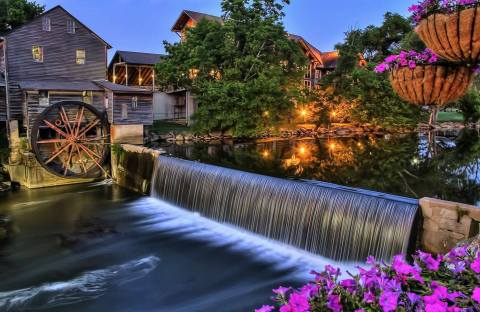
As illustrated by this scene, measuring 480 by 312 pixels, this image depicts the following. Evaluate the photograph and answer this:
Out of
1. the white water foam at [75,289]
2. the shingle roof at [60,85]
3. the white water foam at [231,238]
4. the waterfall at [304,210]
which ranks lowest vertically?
the white water foam at [75,289]

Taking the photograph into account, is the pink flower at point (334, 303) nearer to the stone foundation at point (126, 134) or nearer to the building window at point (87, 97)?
the stone foundation at point (126, 134)

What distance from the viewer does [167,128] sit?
95.2 ft

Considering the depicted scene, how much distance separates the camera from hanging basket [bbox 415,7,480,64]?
2.10 metres

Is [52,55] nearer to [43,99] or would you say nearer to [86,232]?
[43,99]

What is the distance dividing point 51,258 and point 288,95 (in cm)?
2148

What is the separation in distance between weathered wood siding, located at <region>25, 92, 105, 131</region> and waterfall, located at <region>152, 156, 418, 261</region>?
8346 millimetres

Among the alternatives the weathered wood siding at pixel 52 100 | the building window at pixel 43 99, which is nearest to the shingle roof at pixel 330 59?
the weathered wood siding at pixel 52 100

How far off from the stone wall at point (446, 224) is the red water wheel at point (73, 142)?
578 inches

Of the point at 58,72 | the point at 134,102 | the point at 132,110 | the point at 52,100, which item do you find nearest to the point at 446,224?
the point at 132,110

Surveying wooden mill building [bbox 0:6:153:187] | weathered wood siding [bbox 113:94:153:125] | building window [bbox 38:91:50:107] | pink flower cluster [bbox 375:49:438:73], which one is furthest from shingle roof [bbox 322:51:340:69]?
pink flower cluster [bbox 375:49:438:73]

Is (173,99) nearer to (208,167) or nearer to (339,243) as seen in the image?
(208,167)

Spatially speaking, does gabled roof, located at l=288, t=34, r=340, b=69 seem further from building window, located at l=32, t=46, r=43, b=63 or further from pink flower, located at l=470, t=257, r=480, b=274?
pink flower, located at l=470, t=257, r=480, b=274

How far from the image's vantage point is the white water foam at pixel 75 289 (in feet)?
24.8

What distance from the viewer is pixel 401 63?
2684 mm
